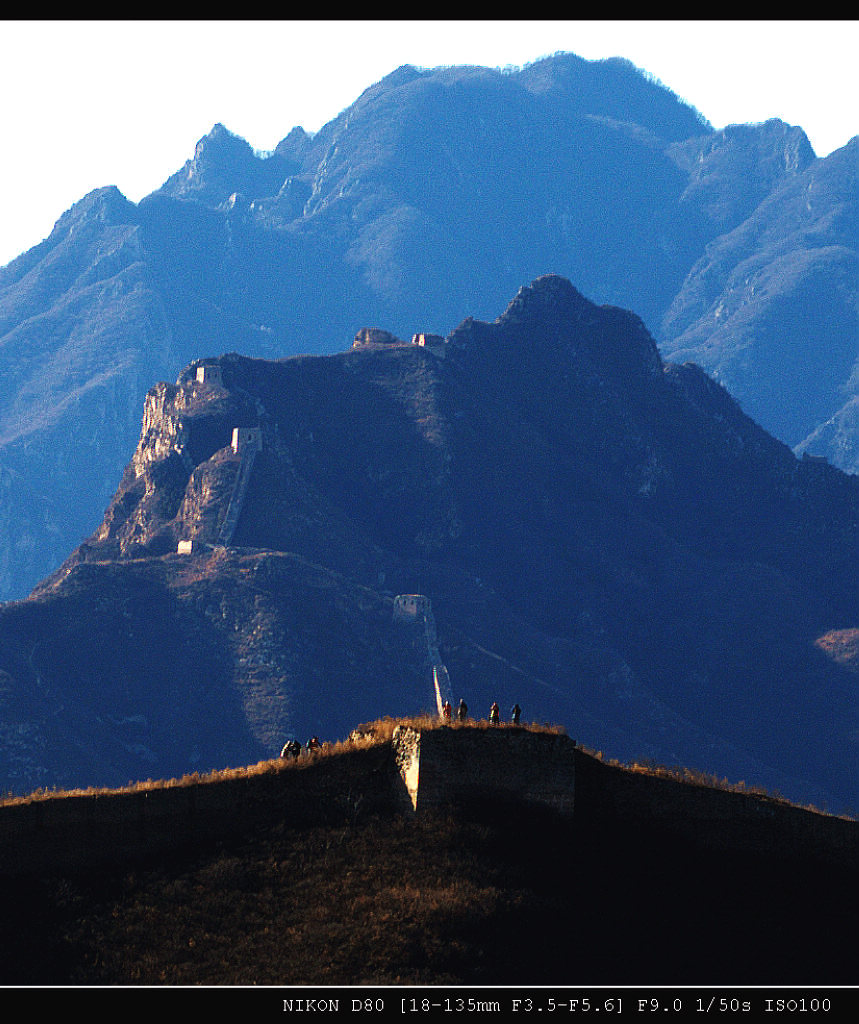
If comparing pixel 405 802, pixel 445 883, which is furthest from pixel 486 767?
pixel 445 883

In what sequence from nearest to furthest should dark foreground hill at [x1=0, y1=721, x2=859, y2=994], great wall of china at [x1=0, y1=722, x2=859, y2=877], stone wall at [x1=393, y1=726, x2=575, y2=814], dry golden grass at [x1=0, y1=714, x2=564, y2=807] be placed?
dark foreground hill at [x1=0, y1=721, x2=859, y2=994], great wall of china at [x1=0, y1=722, x2=859, y2=877], dry golden grass at [x1=0, y1=714, x2=564, y2=807], stone wall at [x1=393, y1=726, x2=575, y2=814]

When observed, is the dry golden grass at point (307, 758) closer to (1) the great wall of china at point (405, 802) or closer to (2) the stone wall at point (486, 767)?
(1) the great wall of china at point (405, 802)

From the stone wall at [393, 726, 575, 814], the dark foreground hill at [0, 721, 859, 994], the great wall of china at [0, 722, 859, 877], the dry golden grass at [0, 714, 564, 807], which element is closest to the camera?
the dark foreground hill at [0, 721, 859, 994]

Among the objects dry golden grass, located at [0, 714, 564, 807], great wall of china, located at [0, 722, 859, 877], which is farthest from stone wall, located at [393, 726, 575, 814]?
dry golden grass, located at [0, 714, 564, 807]

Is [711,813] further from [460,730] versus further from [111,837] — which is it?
[111,837]

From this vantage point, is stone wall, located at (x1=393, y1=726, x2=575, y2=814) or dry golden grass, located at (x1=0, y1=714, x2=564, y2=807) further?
stone wall, located at (x1=393, y1=726, x2=575, y2=814)

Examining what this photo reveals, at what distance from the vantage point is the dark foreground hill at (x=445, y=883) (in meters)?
51.9

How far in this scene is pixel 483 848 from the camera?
2259 inches

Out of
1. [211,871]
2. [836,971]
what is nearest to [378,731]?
[211,871]

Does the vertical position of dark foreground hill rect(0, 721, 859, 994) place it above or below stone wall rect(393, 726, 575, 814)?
below

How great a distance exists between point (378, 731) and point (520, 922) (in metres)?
9.91

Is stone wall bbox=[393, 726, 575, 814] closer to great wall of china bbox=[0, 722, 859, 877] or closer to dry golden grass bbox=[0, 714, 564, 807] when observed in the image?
great wall of china bbox=[0, 722, 859, 877]

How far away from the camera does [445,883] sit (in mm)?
55719

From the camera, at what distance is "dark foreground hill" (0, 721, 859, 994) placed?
51.9 metres
